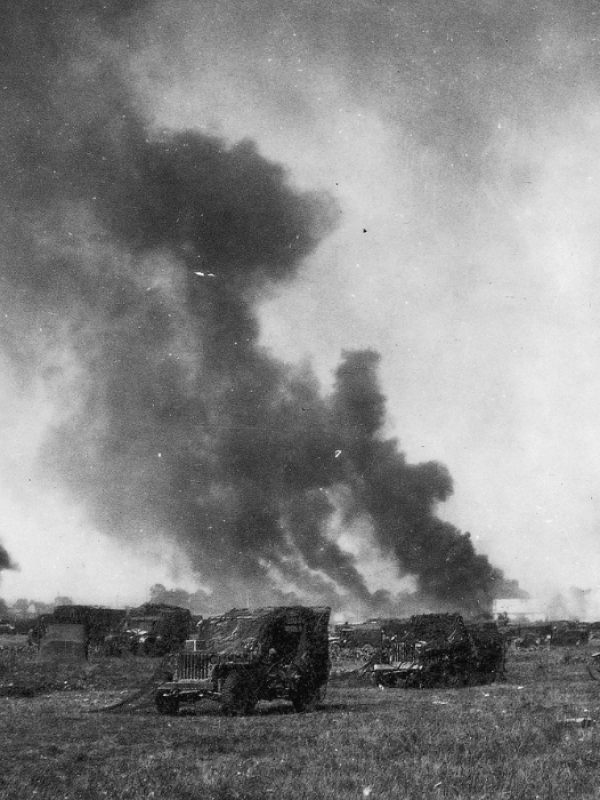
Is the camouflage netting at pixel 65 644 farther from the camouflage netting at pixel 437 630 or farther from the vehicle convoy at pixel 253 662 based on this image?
the vehicle convoy at pixel 253 662

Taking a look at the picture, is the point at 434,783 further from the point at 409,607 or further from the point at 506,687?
the point at 409,607

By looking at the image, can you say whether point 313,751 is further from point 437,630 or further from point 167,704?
point 437,630

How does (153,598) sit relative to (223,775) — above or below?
above

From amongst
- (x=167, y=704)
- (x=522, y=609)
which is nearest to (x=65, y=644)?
(x=167, y=704)

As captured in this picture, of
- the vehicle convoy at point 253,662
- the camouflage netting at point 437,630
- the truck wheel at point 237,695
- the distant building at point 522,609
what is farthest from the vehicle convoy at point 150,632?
the distant building at point 522,609

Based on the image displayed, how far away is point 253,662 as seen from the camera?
1689cm

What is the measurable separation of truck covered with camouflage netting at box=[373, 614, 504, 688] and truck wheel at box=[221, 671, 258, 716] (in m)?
9.16

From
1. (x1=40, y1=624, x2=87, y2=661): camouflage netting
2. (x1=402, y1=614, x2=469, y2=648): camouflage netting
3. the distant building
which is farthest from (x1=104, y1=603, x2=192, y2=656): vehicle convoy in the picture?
the distant building

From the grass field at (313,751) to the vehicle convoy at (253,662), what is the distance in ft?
1.47

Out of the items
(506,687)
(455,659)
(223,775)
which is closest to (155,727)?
(223,775)

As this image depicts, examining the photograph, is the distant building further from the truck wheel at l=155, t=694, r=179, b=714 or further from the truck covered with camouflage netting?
the truck wheel at l=155, t=694, r=179, b=714

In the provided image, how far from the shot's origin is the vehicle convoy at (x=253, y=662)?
16422 millimetres

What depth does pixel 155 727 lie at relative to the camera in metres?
13.8

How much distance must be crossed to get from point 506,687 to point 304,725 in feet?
36.7
